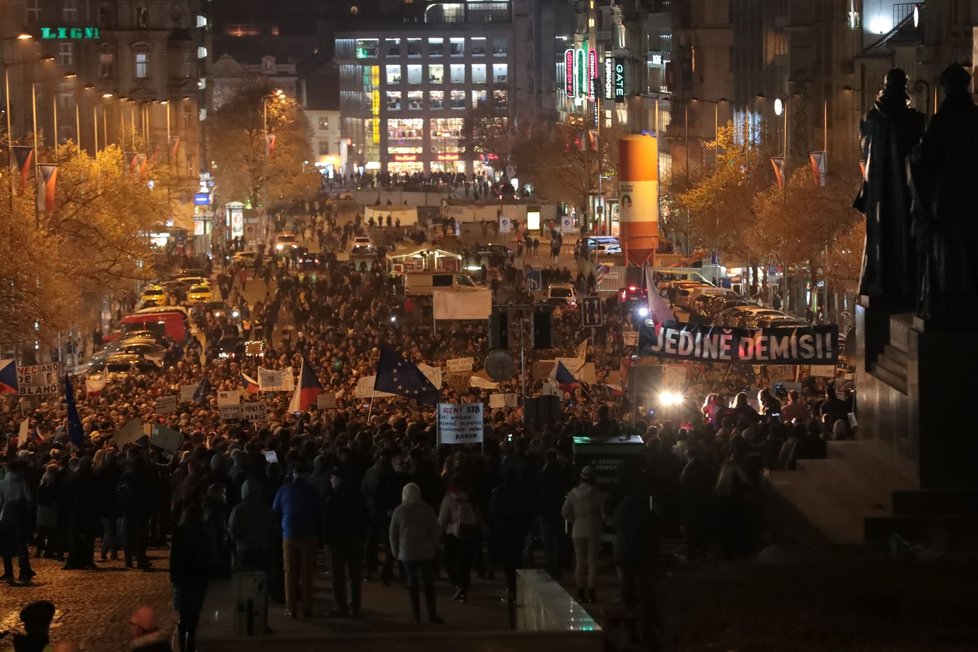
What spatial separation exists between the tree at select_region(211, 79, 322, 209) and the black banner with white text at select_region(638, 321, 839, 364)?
8769 cm

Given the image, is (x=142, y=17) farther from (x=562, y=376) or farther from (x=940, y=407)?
(x=940, y=407)

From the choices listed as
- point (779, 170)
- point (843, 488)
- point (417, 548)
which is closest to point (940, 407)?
point (843, 488)

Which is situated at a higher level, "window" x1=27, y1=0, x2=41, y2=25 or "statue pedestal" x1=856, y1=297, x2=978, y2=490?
"window" x1=27, y1=0, x2=41, y2=25

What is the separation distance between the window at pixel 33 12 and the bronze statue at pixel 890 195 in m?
89.4

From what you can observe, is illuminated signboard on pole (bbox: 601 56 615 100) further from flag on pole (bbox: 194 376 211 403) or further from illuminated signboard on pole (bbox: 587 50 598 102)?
flag on pole (bbox: 194 376 211 403)

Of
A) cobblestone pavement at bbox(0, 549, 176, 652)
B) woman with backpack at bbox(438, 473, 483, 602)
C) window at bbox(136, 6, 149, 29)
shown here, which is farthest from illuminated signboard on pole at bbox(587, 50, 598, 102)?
woman with backpack at bbox(438, 473, 483, 602)

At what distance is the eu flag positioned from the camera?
3009 centimetres

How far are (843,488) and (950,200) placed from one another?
2542mm

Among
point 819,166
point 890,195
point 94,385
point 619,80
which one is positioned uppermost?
point 619,80

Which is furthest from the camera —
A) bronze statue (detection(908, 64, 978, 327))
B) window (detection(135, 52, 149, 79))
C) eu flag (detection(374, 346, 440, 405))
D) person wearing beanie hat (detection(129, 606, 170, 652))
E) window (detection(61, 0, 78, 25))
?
window (detection(135, 52, 149, 79))

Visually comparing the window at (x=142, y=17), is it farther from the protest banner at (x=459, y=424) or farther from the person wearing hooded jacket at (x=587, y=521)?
the person wearing hooded jacket at (x=587, y=521)

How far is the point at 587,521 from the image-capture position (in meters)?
17.5

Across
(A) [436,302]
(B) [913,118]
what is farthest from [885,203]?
(A) [436,302]

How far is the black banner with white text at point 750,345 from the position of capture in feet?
89.5
